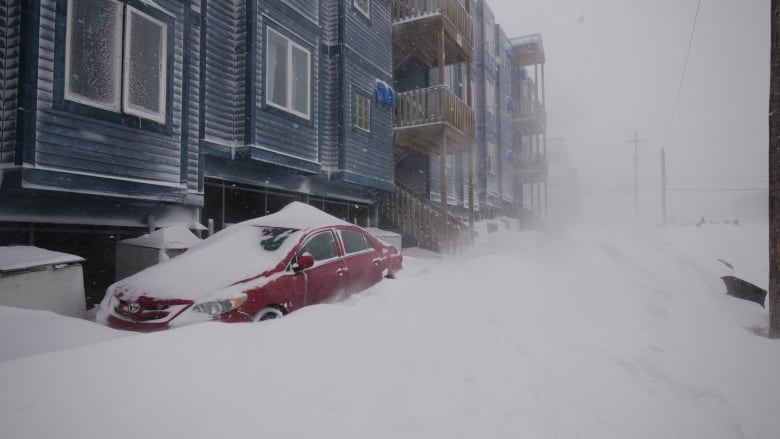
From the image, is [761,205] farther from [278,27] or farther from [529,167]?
[278,27]

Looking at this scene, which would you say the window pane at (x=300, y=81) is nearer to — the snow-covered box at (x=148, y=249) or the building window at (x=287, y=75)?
the building window at (x=287, y=75)

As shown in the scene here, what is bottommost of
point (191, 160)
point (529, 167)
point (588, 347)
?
point (588, 347)

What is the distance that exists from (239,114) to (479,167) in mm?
16312

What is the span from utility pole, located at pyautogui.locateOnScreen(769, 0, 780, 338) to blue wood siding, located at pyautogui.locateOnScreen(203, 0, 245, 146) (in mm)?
9047

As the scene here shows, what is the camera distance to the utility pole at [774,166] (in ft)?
17.9

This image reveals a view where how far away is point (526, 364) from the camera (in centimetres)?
385

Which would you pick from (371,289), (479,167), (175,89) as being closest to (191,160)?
(175,89)

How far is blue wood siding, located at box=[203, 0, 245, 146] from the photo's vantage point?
8.23 metres

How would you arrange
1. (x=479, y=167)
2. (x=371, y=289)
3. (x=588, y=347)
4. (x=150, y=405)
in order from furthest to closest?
(x=479, y=167) → (x=371, y=289) → (x=588, y=347) → (x=150, y=405)

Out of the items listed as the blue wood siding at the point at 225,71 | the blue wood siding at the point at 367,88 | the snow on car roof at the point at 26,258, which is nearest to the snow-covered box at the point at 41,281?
the snow on car roof at the point at 26,258

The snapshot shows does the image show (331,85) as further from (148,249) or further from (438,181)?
(438,181)

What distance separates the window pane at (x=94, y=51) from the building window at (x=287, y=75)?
3.09 m

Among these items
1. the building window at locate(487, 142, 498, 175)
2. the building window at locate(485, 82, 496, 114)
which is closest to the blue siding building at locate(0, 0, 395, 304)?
the building window at locate(485, 82, 496, 114)

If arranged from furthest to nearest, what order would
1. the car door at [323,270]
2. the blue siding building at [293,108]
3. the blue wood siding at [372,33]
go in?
the blue wood siding at [372,33] → the blue siding building at [293,108] → the car door at [323,270]
